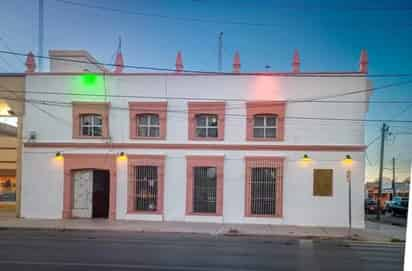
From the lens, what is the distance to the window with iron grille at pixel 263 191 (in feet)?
58.3

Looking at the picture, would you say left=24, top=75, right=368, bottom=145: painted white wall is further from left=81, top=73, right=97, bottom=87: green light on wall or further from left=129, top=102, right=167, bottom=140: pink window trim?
left=81, top=73, right=97, bottom=87: green light on wall

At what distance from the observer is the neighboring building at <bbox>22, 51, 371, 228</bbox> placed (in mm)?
17484

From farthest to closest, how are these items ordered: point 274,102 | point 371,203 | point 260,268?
point 371,203 < point 274,102 < point 260,268

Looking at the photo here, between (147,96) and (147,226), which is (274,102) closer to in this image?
(147,96)

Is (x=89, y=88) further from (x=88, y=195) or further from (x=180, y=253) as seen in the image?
(x=180, y=253)

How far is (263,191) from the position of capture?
1786cm

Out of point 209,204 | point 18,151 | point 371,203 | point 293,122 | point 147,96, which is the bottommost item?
point 371,203

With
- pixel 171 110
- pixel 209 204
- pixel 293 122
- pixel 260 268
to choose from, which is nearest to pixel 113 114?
pixel 171 110

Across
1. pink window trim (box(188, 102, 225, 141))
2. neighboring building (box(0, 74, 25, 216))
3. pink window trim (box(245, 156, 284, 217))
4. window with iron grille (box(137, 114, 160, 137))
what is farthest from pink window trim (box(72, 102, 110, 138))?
pink window trim (box(245, 156, 284, 217))

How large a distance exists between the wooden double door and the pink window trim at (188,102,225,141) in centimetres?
549

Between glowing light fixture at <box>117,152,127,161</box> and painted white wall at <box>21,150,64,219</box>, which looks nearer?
glowing light fixture at <box>117,152,127,161</box>

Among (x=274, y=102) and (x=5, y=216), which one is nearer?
(x=274, y=102)

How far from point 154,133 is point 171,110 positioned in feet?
5.02

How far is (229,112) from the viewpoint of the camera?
59.3ft
